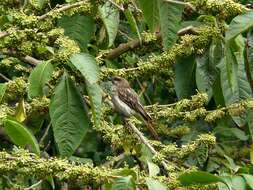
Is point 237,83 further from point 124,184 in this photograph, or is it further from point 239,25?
point 124,184

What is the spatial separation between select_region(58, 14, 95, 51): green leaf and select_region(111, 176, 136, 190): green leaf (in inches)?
49.4

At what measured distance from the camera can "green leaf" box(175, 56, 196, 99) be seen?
11.2 feet

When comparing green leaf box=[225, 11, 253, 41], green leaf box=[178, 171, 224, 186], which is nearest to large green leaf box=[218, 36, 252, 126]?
green leaf box=[225, 11, 253, 41]

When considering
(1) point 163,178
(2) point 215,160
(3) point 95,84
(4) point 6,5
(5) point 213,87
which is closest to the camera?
(1) point 163,178

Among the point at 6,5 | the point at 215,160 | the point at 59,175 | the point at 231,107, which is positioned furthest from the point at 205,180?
the point at 215,160

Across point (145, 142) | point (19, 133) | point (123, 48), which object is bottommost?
point (145, 142)

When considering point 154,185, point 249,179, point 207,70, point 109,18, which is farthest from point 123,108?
point 154,185

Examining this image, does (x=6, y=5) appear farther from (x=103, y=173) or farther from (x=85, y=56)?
(x=103, y=173)

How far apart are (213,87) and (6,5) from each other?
101 cm

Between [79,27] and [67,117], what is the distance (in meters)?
0.78

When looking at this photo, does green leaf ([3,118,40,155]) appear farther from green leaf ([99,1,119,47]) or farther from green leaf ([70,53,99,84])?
green leaf ([99,1,119,47])

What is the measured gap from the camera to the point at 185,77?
3.49m

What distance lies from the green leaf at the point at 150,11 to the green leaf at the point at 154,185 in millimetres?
443

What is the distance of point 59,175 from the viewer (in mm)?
2168
